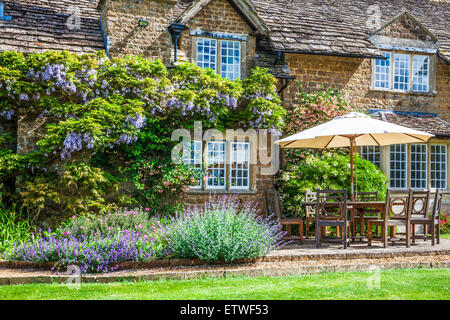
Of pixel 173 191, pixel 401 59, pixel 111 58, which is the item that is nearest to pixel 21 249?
pixel 173 191

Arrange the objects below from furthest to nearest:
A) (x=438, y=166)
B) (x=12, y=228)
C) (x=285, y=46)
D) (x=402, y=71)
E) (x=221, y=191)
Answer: (x=402, y=71), (x=438, y=166), (x=285, y=46), (x=221, y=191), (x=12, y=228)

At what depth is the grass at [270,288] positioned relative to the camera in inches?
260

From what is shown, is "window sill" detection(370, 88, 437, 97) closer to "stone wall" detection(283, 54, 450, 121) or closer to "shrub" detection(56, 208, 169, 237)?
"stone wall" detection(283, 54, 450, 121)

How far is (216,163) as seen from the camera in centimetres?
1556

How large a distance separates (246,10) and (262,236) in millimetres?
8805

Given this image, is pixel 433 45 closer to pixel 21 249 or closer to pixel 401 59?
pixel 401 59

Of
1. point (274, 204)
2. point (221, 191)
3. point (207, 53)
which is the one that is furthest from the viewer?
point (207, 53)

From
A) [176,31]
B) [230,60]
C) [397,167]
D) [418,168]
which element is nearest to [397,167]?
[397,167]

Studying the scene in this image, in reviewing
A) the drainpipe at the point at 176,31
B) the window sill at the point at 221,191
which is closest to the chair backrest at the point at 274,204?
the window sill at the point at 221,191

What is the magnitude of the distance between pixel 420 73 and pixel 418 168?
3.50 metres

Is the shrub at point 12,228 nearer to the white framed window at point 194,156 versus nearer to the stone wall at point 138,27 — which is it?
the white framed window at point 194,156

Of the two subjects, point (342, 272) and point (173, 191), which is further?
point (173, 191)

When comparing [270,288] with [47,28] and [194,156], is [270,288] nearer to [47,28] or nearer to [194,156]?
[194,156]

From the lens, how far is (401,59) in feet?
61.9
